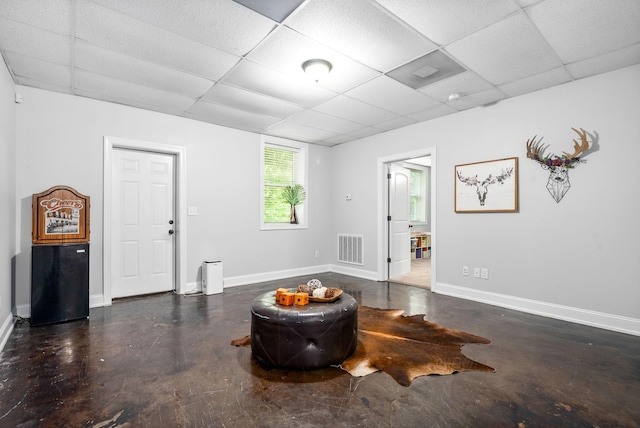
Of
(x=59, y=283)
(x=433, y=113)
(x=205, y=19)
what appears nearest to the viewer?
(x=205, y=19)

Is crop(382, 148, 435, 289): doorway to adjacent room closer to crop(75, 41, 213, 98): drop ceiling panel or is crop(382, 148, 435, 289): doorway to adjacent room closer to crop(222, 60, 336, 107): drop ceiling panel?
crop(222, 60, 336, 107): drop ceiling panel

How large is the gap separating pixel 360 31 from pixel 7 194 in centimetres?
367

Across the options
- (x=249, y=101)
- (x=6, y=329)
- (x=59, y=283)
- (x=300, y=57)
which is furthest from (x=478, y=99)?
(x=6, y=329)

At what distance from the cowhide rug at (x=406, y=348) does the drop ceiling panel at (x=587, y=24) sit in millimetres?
2664

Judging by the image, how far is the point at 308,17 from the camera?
2.38m

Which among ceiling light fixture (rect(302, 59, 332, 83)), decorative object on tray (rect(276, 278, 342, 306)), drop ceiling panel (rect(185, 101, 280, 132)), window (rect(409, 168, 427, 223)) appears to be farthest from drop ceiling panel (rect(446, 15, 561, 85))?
window (rect(409, 168, 427, 223))

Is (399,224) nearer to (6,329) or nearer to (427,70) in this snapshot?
(427,70)

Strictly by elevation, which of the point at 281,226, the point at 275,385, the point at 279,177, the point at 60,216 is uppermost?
the point at 279,177

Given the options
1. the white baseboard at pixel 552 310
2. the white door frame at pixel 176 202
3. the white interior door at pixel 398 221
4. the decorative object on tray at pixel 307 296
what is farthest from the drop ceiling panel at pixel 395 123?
the decorative object on tray at pixel 307 296

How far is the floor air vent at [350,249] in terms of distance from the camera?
598 cm

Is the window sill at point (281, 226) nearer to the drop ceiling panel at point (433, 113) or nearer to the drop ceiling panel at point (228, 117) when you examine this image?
the drop ceiling panel at point (228, 117)

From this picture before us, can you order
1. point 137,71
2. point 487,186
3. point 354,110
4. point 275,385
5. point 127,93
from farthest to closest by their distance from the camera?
1. point 354,110
2. point 487,186
3. point 127,93
4. point 137,71
5. point 275,385

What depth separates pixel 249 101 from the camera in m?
4.05

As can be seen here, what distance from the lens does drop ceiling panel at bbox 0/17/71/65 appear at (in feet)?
8.23
